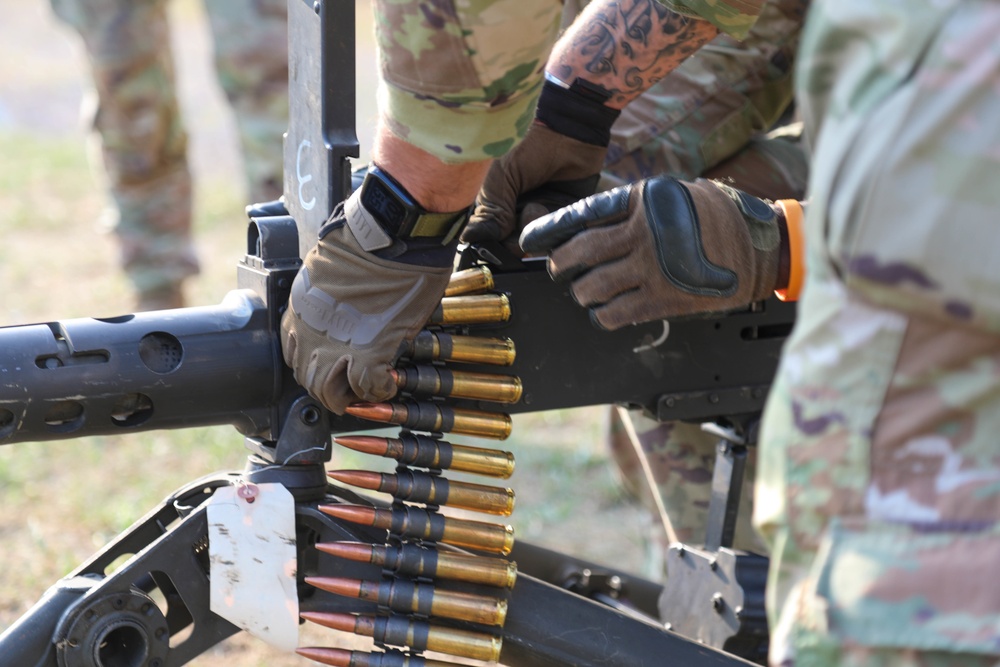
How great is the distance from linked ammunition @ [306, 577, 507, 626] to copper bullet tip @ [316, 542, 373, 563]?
4cm

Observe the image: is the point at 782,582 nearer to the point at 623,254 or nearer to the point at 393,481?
the point at 623,254

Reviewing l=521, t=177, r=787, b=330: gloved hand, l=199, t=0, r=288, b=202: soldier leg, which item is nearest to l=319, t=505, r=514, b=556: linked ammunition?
l=521, t=177, r=787, b=330: gloved hand

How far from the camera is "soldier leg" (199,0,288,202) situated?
14.3 ft

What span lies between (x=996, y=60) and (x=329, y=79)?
113cm

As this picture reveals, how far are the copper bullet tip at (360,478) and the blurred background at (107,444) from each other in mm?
616

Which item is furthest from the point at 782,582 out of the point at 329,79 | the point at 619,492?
the point at 619,492

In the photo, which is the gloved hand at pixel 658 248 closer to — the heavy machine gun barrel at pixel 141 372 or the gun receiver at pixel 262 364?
the gun receiver at pixel 262 364

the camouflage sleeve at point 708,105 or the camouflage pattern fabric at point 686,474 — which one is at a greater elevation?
the camouflage sleeve at point 708,105

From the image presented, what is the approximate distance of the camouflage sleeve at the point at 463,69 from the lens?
1.44 m

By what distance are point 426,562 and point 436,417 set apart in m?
0.24

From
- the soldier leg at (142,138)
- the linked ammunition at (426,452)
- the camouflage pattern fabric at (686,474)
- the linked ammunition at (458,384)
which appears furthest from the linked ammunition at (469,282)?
the soldier leg at (142,138)

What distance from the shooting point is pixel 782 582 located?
1.21 m

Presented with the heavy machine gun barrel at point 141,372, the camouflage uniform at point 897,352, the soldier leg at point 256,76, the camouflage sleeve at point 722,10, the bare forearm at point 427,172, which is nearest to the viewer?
the camouflage uniform at point 897,352

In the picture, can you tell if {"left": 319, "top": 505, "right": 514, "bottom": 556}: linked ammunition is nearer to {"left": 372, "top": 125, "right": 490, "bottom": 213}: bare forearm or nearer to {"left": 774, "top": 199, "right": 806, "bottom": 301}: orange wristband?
{"left": 372, "top": 125, "right": 490, "bottom": 213}: bare forearm
